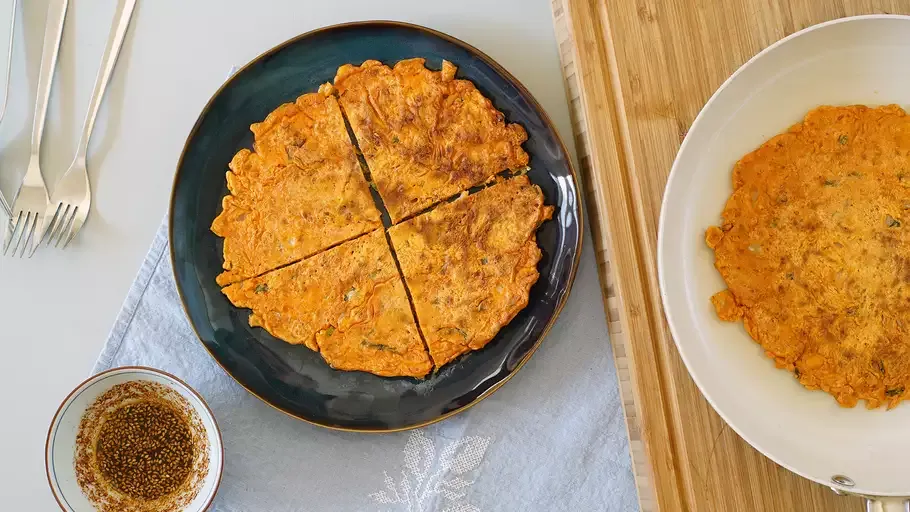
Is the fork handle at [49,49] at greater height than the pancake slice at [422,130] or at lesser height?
→ greater

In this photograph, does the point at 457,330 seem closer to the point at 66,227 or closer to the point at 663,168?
the point at 663,168

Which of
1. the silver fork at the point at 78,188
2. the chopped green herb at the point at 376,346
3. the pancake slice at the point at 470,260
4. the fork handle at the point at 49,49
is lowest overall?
the chopped green herb at the point at 376,346

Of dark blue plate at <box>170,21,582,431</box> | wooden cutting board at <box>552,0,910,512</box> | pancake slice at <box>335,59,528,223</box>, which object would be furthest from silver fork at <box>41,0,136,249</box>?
wooden cutting board at <box>552,0,910,512</box>

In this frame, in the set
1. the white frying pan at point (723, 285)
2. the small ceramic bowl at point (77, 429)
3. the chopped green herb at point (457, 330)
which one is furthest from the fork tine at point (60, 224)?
the white frying pan at point (723, 285)

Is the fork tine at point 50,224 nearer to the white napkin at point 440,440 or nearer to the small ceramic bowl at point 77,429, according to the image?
the white napkin at point 440,440

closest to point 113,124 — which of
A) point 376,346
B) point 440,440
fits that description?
point 376,346

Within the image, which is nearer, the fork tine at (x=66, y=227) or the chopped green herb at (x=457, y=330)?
the chopped green herb at (x=457, y=330)

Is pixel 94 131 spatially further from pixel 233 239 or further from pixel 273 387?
pixel 273 387
